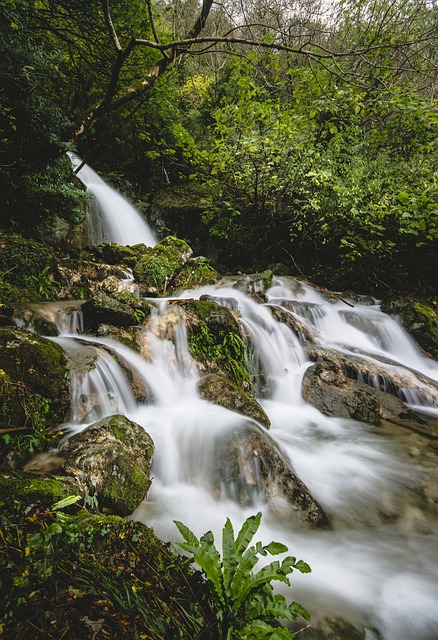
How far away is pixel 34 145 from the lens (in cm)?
583

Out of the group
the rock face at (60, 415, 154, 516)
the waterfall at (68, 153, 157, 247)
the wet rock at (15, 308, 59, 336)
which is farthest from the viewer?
the waterfall at (68, 153, 157, 247)

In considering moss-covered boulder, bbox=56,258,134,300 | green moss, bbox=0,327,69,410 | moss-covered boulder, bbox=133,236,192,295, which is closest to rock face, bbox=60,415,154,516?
green moss, bbox=0,327,69,410

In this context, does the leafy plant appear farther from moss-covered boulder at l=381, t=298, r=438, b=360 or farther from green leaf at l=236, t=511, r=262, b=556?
moss-covered boulder at l=381, t=298, r=438, b=360

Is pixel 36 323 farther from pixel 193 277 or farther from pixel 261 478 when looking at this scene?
pixel 193 277

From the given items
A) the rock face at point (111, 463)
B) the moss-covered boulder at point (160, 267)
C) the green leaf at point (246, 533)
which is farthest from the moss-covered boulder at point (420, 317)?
the green leaf at point (246, 533)

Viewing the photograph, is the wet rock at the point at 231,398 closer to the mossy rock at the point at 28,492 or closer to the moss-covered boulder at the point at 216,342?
the moss-covered boulder at the point at 216,342

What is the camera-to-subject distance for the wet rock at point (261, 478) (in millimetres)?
3006

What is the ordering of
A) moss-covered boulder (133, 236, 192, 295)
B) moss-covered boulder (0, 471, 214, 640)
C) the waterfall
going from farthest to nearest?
the waterfall < moss-covered boulder (133, 236, 192, 295) < moss-covered boulder (0, 471, 214, 640)

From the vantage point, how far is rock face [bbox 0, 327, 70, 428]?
2925 millimetres

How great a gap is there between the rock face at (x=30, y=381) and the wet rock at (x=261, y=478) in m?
1.94

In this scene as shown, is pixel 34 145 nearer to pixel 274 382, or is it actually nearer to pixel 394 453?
pixel 274 382

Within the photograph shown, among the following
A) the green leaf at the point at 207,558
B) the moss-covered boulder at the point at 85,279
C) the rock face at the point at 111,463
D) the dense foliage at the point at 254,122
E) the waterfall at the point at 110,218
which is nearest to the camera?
the green leaf at the point at 207,558

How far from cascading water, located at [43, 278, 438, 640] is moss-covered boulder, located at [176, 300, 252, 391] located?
0.79 feet

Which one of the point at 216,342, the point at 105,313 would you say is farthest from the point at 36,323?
the point at 216,342
